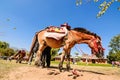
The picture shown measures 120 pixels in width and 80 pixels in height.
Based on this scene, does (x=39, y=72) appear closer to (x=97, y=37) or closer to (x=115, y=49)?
(x=97, y=37)

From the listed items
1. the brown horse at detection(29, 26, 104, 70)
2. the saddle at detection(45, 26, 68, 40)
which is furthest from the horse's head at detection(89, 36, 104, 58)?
the saddle at detection(45, 26, 68, 40)

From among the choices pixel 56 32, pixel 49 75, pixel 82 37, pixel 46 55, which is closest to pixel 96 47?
pixel 82 37

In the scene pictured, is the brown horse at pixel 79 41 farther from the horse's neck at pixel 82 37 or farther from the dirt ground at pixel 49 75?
the dirt ground at pixel 49 75

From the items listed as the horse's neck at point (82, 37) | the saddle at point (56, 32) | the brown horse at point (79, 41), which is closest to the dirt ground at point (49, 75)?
the brown horse at point (79, 41)

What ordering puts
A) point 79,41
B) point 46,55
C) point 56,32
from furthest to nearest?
1. point 46,55
2. point 56,32
3. point 79,41

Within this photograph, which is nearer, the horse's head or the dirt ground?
the dirt ground

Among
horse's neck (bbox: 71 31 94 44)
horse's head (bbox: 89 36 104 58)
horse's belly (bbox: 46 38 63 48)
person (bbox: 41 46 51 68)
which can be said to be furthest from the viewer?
person (bbox: 41 46 51 68)

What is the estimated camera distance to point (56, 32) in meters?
14.8

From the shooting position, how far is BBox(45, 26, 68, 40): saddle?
1436 cm

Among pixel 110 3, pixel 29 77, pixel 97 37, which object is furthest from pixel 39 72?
pixel 110 3

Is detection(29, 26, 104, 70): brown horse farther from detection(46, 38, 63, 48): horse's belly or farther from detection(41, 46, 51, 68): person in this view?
detection(41, 46, 51, 68): person

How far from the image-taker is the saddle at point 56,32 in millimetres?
14359

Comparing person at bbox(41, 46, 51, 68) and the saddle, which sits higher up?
the saddle

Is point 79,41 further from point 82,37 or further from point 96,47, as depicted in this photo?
point 96,47
